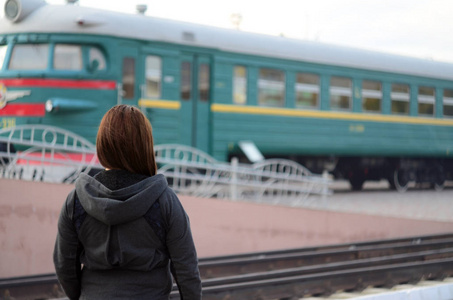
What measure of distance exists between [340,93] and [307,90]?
1.10 meters

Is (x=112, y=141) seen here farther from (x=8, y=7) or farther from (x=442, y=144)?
(x=442, y=144)

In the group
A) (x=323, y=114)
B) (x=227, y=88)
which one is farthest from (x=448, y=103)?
(x=227, y=88)

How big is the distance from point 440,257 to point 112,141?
7.54 meters

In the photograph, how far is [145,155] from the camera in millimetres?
2559

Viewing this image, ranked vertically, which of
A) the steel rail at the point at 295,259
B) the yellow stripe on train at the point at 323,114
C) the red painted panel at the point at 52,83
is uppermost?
the red painted panel at the point at 52,83

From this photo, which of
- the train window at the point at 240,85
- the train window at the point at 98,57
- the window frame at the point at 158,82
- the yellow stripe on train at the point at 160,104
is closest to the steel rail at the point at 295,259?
the yellow stripe on train at the point at 160,104

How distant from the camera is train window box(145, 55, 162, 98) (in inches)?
474

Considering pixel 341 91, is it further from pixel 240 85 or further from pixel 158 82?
pixel 158 82

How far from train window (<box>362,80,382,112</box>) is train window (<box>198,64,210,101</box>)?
178 inches

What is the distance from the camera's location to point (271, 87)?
13.8 meters

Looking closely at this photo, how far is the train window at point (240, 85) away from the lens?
13.2 m

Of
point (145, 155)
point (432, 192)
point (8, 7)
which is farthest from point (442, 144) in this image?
point (145, 155)

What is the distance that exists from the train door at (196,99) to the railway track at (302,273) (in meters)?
3.62

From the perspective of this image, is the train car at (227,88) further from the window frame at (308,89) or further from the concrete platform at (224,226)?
the concrete platform at (224,226)
